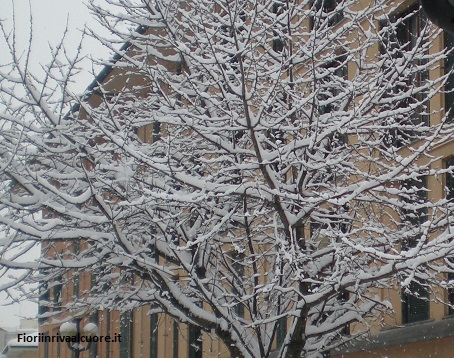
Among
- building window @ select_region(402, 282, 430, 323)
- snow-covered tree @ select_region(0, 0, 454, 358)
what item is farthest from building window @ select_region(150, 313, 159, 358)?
snow-covered tree @ select_region(0, 0, 454, 358)

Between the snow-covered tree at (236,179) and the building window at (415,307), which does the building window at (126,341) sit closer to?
the building window at (415,307)

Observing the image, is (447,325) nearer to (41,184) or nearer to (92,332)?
(41,184)

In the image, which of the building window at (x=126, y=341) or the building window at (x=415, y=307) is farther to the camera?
the building window at (x=126, y=341)

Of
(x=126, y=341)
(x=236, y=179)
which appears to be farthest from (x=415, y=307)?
(x=126, y=341)

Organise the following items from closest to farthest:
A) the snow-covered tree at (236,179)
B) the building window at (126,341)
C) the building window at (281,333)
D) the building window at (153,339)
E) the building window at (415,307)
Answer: the snow-covered tree at (236,179) → the building window at (415,307) → the building window at (281,333) → the building window at (153,339) → the building window at (126,341)

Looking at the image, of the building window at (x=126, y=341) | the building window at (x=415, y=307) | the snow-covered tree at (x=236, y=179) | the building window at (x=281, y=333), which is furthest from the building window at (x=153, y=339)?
the snow-covered tree at (x=236, y=179)

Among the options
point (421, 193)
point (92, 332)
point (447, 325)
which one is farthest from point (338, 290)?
point (92, 332)

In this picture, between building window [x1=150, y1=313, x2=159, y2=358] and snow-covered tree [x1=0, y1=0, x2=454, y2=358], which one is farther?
building window [x1=150, y1=313, x2=159, y2=358]

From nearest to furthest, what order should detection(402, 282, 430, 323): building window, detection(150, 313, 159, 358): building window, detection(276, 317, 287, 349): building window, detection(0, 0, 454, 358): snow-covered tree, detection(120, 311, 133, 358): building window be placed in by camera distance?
detection(0, 0, 454, 358): snow-covered tree < detection(402, 282, 430, 323): building window < detection(276, 317, 287, 349): building window < detection(150, 313, 159, 358): building window < detection(120, 311, 133, 358): building window

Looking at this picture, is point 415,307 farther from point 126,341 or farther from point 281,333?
point 126,341

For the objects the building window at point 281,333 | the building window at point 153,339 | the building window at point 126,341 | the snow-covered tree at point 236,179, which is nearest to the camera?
the snow-covered tree at point 236,179

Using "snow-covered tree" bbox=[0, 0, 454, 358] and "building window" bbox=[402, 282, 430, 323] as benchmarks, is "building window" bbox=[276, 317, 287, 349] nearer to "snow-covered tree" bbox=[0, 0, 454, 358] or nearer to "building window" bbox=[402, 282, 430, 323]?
"building window" bbox=[402, 282, 430, 323]

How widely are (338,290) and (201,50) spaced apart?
3.88 m

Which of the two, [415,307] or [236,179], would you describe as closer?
[236,179]
